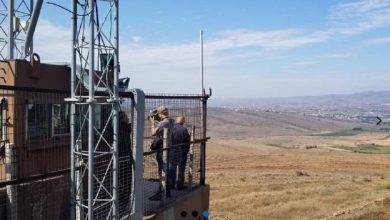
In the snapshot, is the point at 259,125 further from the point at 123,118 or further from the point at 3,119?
the point at 3,119

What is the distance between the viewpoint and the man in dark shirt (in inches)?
412

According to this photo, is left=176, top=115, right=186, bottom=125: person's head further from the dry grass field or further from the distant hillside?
the distant hillside

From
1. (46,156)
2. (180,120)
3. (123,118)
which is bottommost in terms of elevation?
(46,156)

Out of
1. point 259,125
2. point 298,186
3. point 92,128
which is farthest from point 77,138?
point 259,125

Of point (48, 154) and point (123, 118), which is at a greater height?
point (123, 118)

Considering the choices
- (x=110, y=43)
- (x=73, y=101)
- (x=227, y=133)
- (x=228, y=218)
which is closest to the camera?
(x=73, y=101)

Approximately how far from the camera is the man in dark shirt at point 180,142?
10.5 m

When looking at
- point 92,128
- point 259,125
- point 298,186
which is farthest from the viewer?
point 259,125

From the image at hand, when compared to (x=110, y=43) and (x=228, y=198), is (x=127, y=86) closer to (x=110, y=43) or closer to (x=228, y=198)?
(x=110, y=43)

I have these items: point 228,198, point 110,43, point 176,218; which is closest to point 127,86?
point 110,43

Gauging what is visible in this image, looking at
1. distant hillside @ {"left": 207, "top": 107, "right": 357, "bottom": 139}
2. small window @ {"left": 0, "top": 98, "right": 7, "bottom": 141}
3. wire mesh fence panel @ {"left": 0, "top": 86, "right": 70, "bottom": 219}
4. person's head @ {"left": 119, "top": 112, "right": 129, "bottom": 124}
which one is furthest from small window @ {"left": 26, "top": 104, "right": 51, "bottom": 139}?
distant hillside @ {"left": 207, "top": 107, "right": 357, "bottom": 139}

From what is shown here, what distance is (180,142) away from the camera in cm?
1059

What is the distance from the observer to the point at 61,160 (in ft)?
29.7

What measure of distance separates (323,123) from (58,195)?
107093 millimetres
